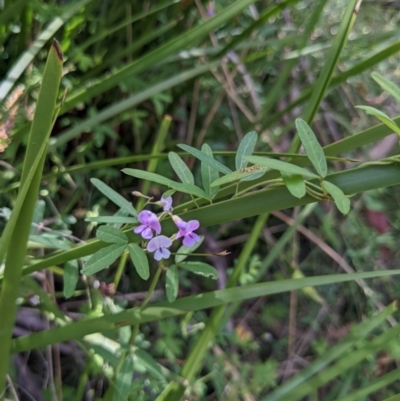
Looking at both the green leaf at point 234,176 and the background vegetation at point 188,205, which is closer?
the green leaf at point 234,176

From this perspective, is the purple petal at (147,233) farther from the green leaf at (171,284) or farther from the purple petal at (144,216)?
the green leaf at (171,284)

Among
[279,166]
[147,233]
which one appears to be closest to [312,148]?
[279,166]

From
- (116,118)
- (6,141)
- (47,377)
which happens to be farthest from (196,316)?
(6,141)

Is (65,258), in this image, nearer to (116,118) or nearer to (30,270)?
(30,270)

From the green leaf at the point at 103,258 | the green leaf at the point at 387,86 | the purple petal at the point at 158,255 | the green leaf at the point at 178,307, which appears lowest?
the green leaf at the point at 178,307

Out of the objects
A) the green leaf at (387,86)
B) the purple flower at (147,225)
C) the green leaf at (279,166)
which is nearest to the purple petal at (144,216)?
the purple flower at (147,225)

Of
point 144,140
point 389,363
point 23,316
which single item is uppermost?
point 144,140

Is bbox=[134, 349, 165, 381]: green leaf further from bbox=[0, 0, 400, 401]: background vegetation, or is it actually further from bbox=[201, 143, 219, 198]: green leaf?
bbox=[201, 143, 219, 198]: green leaf

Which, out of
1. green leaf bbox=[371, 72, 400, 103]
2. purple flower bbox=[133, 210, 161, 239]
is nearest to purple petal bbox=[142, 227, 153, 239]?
purple flower bbox=[133, 210, 161, 239]
